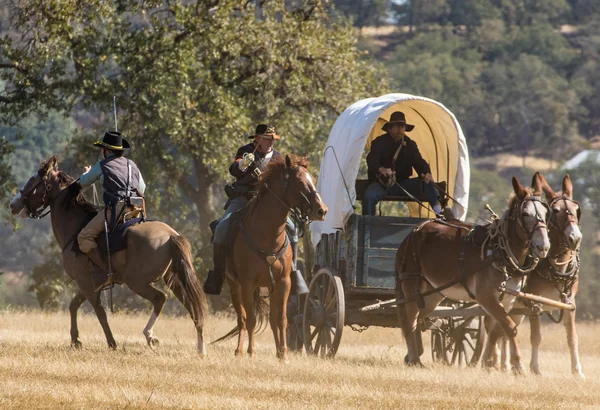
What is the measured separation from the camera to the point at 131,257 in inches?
540

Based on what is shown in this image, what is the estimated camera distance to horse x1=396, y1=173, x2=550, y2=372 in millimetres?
12961

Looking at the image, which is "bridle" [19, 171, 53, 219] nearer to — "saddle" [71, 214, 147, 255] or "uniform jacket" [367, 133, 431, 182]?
"saddle" [71, 214, 147, 255]

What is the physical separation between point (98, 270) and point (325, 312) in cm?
290

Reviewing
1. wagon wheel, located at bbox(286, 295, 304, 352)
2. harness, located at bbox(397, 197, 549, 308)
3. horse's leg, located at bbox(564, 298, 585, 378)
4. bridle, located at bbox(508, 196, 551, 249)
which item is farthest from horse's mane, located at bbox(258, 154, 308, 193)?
horse's leg, located at bbox(564, 298, 585, 378)

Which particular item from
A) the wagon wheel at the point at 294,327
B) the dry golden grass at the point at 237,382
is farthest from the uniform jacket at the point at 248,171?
the wagon wheel at the point at 294,327

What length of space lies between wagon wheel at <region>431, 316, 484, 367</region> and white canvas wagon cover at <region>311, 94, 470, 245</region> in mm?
1368

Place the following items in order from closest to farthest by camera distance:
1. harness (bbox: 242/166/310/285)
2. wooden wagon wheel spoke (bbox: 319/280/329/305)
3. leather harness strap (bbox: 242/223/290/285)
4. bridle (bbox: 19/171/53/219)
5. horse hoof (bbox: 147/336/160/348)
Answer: harness (bbox: 242/166/310/285) → leather harness strap (bbox: 242/223/290/285) → horse hoof (bbox: 147/336/160/348) → bridle (bbox: 19/171/53/219) → wooden wagon wheel spoke (bbox: 319/280/329/305)

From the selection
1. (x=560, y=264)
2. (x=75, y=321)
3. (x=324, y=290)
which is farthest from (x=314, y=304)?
(x=560, y=264)

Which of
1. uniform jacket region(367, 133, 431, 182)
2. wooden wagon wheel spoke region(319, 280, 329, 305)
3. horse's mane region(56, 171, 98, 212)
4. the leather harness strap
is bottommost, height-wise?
wooden wagon wheel spoke region(319, 280, 329, 305)

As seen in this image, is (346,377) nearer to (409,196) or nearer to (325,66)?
(409,196)

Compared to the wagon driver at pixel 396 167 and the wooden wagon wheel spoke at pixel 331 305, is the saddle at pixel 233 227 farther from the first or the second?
the wagon driver at pixel 396 167

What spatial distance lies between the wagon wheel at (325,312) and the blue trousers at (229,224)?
0.85 metres

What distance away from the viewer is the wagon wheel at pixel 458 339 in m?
15.2

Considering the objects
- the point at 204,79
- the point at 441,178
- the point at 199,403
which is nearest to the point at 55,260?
the point at 204,79
